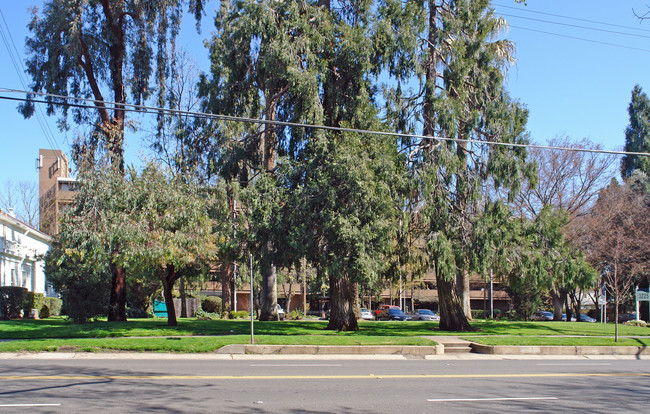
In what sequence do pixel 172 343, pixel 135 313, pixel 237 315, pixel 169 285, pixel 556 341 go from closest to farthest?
pixel 172 343 < pixel 556 341 < pixel 169 285 < pixel 135 313 < pixel 237 315

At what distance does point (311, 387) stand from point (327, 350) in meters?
7.16

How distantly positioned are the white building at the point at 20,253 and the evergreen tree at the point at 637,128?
5029 cm

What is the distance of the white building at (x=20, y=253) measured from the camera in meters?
31.2

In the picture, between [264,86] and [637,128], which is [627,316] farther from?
[264,86]

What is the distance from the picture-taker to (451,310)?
25672 mm

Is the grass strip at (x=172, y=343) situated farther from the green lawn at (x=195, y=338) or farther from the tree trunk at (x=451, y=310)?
the tree trunk at (x=451, y=310)

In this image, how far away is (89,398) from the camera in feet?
30.1

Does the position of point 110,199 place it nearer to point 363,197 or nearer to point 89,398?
point 363,197

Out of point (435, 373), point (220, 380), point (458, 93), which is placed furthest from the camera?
point (458, 93)

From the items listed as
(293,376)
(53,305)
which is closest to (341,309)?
(293,376)

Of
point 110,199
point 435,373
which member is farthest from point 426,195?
point 110,199

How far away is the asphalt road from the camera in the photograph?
888cm

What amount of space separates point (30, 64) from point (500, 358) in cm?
2466

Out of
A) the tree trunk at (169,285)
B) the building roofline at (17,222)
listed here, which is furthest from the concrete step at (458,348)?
the building roofline at (17,222)
